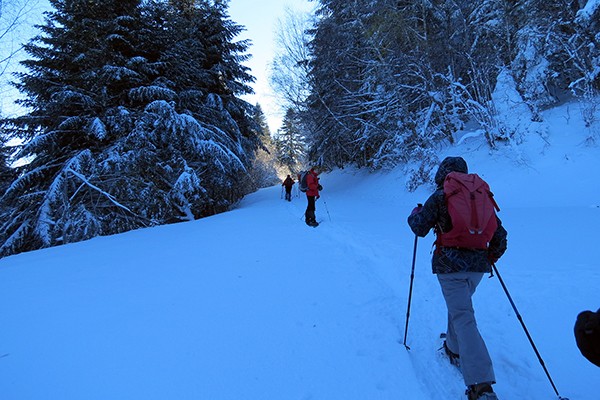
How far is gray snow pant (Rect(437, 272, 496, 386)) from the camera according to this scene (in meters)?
2.06

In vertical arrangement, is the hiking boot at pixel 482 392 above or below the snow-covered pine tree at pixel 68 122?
below

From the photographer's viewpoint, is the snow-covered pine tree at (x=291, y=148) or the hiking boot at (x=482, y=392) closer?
the hiking boot at (x=482, y=392)

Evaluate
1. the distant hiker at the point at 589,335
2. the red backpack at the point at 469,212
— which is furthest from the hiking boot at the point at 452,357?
the distant hiker at the point at 589,335

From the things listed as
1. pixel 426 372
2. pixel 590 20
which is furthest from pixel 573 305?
pixel 590 20

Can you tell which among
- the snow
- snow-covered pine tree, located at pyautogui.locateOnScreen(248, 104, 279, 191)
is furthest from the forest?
snow-covered pine tree, located at pyautogui.locateOnScreen(248, 104, 279, 191)

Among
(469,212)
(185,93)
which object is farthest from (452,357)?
(185,93)

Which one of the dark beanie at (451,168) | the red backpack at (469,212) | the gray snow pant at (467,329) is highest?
the dark beanie at (451,168)

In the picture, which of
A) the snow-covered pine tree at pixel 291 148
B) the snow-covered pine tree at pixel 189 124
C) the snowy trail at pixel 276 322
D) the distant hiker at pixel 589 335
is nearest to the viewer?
the distant hiker at pixel 589 335

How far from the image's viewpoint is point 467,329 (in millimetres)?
2186

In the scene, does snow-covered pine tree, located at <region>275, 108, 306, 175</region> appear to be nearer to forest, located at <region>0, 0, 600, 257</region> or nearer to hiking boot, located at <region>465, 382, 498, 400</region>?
forest, located at <region>0, 0, 600, 257</region>

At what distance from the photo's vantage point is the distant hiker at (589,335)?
1270 millimetres

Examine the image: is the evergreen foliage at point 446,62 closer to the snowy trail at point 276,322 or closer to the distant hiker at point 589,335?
the snowy trail at point 276,322

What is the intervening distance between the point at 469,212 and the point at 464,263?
44cm

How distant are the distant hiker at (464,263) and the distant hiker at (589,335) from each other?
2.83 ft
